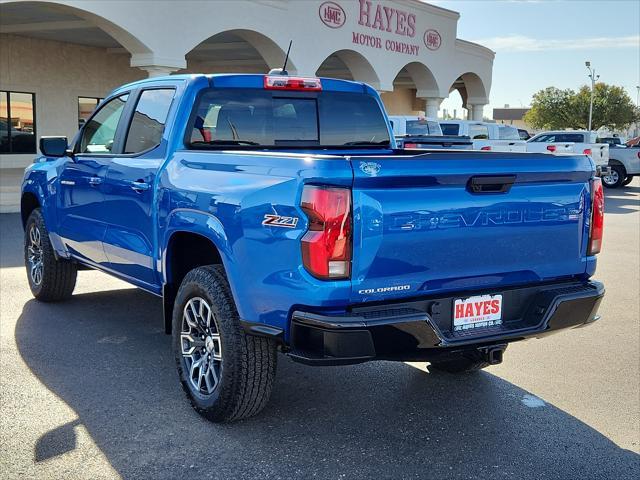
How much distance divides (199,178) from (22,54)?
65.6 ft

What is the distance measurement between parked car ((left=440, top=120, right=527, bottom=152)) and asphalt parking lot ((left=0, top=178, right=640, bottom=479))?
15007 millimetres

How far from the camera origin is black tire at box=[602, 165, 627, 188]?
24.0 m

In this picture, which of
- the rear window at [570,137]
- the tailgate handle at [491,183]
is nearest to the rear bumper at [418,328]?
the tailgate handle at [491,183]

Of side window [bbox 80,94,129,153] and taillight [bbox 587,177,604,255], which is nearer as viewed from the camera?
taillight [bbox 587,177,604,255]

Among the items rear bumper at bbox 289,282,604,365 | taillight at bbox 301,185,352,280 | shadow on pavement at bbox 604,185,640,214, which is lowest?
shadow on pavement at bbox 604,185,640,214

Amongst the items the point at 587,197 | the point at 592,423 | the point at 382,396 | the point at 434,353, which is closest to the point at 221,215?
the point at 434,353

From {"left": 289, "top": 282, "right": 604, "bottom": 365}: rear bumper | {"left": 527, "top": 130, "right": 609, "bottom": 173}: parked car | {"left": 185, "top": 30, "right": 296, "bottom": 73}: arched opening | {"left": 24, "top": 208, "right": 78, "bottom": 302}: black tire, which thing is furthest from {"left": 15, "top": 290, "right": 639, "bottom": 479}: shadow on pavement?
{"left": 185, "top": 30, "right": 296, "bottom": 73}: arched opening

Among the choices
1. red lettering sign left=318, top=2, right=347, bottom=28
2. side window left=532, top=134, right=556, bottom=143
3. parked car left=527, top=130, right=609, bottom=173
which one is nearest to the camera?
parked car left=527, top=130, right=609, bottom=173

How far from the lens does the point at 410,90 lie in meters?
36.9

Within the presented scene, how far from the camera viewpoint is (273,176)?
141 inches

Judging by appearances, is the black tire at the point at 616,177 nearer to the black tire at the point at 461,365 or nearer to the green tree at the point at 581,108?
the black tire at the point at 461,365

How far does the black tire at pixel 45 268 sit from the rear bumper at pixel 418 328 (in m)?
3.85

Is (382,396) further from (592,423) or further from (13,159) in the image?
(13,159)

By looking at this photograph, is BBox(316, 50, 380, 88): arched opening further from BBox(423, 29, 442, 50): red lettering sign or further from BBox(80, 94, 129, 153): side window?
BBox(80, 94, 129, 153): side window
